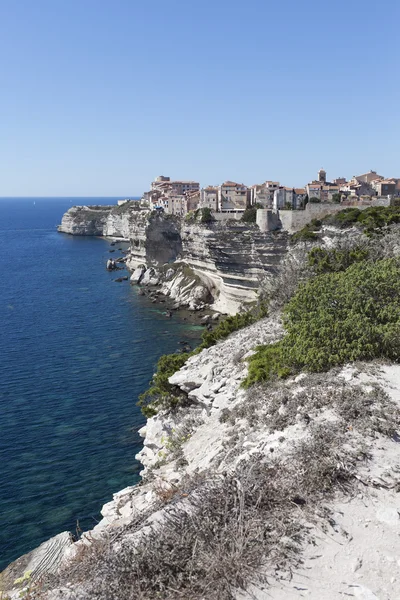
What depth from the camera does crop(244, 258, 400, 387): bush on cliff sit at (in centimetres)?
1489

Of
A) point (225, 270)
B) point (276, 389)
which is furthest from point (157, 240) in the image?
point (276, 389)

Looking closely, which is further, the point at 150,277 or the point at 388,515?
the point at 150,277

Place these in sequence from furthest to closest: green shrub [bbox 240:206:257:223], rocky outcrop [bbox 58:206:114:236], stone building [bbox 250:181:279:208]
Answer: rocky outcrop [bbox 58:206:114:236] → stone building [bbox 250:181:279:208] → green shrub [bbox 240:206:257:223]

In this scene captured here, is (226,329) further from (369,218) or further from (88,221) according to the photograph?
(88,221)

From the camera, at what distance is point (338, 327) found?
15508 millimetres

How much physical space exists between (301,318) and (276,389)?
4.14 meters

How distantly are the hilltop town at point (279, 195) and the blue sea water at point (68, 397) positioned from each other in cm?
2271

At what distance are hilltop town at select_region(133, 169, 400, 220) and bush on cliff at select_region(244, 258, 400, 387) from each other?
1349 inches

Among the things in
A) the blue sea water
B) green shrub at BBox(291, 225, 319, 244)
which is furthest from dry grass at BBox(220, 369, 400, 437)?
green shrub at BBox(291, 225, 319, 244)

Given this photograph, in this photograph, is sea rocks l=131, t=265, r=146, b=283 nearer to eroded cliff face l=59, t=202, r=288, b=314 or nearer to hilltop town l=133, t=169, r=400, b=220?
eroded cliff face l=59, t=202, r=288, b=314

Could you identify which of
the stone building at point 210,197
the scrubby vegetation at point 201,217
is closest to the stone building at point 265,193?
the stone building at point 210,197

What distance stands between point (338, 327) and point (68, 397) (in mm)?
21323

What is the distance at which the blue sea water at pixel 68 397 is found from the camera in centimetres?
2117

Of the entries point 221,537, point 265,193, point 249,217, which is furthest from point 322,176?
point 221,537
